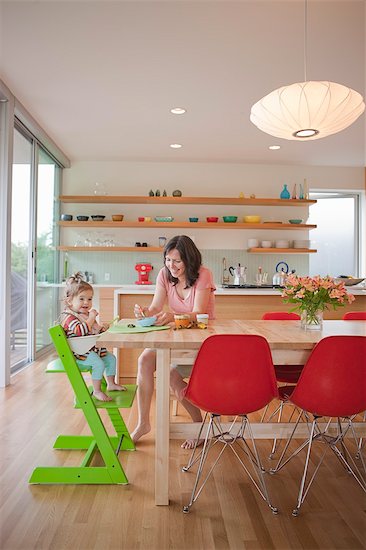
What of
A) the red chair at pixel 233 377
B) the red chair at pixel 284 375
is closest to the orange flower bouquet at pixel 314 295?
the red chair at pixel 284 375

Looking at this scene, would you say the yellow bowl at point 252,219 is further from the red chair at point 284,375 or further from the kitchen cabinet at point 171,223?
the red chair at point 284,375

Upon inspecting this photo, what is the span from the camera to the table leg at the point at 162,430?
205 centimetres

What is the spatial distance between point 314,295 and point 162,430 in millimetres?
1027

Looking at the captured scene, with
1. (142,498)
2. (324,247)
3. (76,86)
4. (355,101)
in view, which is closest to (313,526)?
(142,498)

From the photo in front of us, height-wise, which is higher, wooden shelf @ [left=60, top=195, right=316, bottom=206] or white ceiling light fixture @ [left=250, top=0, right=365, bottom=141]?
wooden shelf @ [left=60, top=195, right=316, bottom=206]

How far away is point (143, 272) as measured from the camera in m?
6.39

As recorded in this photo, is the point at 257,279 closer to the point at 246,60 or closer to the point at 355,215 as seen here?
the point at 355,215

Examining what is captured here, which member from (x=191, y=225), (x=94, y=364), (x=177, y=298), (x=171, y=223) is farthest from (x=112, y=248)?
(x=94, y=364)

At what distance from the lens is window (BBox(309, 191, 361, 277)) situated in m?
6.90

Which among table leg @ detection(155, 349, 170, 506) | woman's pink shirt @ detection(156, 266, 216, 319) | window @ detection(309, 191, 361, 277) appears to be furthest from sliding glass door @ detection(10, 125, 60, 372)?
window @ detection(309, 191, 361, 277)

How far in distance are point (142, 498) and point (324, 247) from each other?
5486mm

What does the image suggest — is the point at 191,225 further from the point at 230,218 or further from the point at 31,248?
the point at 31,248

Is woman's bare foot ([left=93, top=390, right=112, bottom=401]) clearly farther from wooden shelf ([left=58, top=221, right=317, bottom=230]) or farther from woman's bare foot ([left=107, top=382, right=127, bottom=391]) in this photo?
wooden shelf ([left=58, top=221, right=317, bottom=230])

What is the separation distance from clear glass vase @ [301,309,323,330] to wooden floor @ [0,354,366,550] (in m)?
0.73
